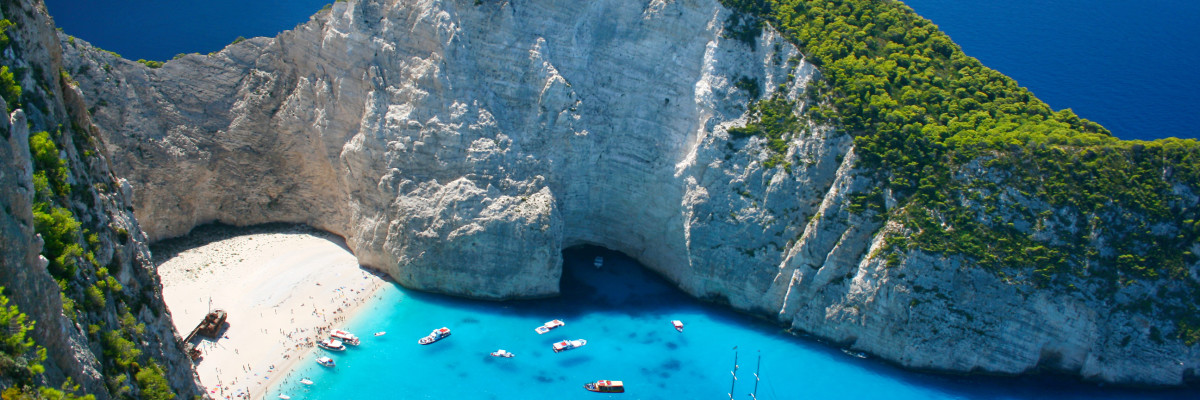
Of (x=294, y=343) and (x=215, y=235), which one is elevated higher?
(x=215, y=235)

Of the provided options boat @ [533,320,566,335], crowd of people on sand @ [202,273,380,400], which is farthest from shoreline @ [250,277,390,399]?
boat @ [533,320,566,335]

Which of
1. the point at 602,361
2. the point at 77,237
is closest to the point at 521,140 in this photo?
the point at 602,361

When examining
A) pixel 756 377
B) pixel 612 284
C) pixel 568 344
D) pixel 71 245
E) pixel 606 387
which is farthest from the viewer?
pixel 612 284

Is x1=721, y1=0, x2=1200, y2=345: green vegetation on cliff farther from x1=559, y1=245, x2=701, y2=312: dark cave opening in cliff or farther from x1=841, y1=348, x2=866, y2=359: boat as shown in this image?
x1=559, y1=245, x2=701, y2=312: dark cave opening in cliff

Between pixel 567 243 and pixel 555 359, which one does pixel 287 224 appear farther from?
pixel 555 359

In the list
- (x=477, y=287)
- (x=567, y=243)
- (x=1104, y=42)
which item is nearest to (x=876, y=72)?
(x=567, y=243)

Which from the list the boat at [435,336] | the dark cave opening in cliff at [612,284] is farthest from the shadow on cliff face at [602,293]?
the boat at [435,336]

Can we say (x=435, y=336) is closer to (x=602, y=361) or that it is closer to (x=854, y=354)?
(x=602, y=361)
